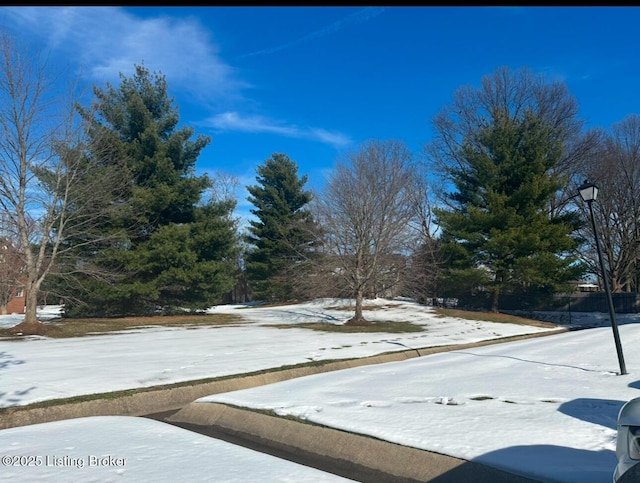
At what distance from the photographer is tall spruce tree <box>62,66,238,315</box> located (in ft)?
83.8

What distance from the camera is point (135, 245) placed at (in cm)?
2725

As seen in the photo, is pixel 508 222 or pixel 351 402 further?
pixel 508 222

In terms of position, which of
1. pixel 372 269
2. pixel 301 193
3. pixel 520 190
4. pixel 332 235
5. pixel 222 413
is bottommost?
pixel 222 413

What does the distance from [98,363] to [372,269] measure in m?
13.8

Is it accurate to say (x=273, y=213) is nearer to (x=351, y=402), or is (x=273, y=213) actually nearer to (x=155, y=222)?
(x=155, y=222)

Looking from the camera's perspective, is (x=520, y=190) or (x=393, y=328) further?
(x=520, y=190)

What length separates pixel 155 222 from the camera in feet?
92.2

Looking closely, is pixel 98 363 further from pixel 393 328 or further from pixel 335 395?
pixel 393 328

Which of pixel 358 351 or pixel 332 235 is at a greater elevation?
pixel 332 235

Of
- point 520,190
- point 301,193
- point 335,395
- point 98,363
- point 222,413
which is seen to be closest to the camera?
point 222,413

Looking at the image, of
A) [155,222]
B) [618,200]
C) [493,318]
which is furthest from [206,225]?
[618,200]

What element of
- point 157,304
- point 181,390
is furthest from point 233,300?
point 181,390

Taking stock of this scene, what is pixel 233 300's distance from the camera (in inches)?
2279

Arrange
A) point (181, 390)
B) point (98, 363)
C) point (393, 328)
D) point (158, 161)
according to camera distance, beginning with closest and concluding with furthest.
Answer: point (181, 390) → point (98, 363) → point (393, 328) → point (158, 161)
